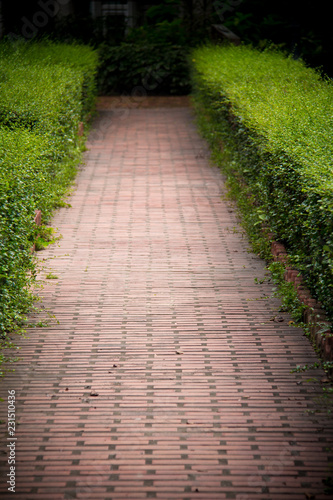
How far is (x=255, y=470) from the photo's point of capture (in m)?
3.50

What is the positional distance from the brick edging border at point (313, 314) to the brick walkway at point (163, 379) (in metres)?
0.15

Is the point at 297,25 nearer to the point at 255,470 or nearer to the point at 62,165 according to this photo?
the point at 62,165

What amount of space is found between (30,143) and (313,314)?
3645 millimetres

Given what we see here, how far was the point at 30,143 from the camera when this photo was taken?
21.8 ft

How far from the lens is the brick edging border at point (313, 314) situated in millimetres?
4453

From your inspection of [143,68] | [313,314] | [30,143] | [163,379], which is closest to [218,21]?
[143,68]

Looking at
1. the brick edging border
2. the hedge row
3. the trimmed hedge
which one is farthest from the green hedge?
the trimmed hedge

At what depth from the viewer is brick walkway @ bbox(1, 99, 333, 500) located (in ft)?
11.4

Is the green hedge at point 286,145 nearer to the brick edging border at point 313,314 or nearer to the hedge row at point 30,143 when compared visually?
the brick edging border at point 313,314

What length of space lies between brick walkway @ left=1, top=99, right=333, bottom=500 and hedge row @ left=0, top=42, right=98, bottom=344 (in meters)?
0.44

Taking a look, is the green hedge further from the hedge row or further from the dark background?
the dark background

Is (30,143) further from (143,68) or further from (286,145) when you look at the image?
(143,68)

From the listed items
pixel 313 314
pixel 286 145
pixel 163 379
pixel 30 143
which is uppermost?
pixel 286 145

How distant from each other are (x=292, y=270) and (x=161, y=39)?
1342 cm
